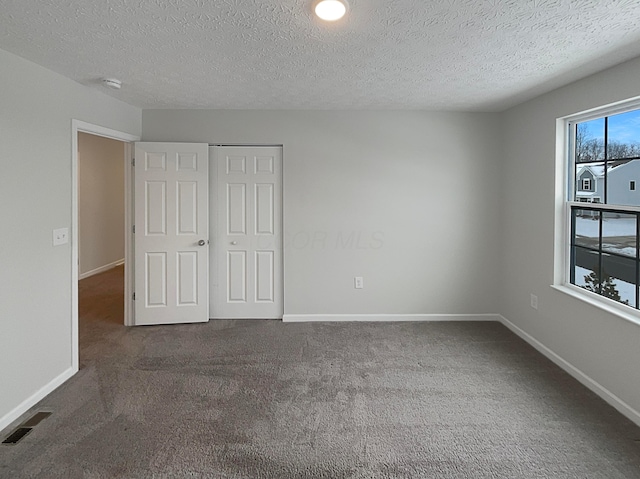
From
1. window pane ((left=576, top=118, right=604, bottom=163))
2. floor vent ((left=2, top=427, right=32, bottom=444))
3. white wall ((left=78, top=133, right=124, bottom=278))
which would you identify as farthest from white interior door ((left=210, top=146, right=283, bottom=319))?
white wall ((left=78, top=133, right=124, bottom=278))

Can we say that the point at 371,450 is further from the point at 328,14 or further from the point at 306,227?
the point at 306,227

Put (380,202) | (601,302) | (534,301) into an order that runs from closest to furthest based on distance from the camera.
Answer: (601,302), (534,301), (380,202)

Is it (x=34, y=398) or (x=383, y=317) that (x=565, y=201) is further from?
(x=34, y=398)

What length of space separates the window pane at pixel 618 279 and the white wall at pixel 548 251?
189mm

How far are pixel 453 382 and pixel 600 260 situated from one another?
4.78ft

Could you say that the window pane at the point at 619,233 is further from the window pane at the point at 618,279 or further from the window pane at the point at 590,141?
the window pane at the point at 590,141

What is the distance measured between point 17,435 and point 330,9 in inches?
115

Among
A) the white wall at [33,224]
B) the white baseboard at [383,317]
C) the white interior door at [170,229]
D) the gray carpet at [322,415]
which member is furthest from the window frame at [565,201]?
the white wall at [33,224]

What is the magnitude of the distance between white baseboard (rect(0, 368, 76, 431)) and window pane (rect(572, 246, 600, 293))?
13.5ft

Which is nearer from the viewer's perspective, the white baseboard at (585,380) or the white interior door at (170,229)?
the white baseboard at (585,380)

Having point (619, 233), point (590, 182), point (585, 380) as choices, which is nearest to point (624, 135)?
point (590, 182)

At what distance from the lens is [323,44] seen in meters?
2.42

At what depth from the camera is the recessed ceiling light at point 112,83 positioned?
314 cm

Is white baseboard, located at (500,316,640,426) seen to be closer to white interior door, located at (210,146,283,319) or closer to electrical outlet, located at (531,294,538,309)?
electrical outlet, located at (531,294,538,309)
